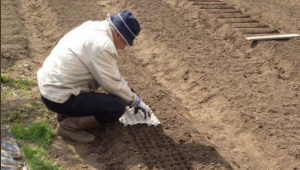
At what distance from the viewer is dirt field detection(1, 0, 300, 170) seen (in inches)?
→ 152

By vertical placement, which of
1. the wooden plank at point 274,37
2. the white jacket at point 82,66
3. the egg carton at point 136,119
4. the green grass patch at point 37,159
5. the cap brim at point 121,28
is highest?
the cap brim at point 121,28

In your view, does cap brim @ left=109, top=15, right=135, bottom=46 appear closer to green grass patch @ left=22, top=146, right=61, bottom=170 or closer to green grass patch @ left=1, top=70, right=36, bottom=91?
green grass patch @ left=22, top=146, right=61, bottom=170

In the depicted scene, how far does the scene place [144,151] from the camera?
3770 mm

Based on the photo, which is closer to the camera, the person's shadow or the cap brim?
the cap brim

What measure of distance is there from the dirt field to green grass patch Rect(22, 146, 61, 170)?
0.10 m

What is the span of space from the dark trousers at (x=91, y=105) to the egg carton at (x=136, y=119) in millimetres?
368

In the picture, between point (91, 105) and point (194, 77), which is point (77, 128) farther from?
point (194, 77)

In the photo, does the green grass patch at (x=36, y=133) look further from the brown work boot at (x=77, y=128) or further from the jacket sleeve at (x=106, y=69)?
the jacket sleeve at (x=106, y=69)

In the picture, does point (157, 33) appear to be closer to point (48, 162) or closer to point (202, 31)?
point (202, 31)

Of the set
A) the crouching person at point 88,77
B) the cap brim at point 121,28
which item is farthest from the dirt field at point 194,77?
the cap brim at point 121,28

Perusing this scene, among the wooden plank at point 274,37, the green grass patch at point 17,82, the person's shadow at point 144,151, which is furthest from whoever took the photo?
the wooden plank at point 274,37

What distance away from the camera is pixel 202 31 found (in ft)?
24.1

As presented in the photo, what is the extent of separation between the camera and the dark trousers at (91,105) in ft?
12.2

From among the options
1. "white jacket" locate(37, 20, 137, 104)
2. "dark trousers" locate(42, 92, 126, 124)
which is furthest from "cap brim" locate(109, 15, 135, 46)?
"dark trousers" locate(42, 92, 126, 124)
